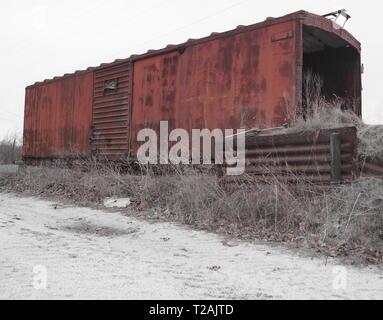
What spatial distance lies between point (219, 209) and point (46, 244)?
2469 mm

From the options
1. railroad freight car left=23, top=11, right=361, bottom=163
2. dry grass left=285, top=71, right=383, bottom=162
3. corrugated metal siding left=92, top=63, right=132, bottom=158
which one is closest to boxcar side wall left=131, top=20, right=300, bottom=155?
railroad freight car left=23, top=11, right=361, bottom=163

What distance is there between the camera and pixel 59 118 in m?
11.3

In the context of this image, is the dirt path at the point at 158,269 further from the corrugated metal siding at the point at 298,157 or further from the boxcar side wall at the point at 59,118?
the boxcar side wall at the point at 59,118

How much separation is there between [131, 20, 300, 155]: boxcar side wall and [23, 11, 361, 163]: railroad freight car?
2cm

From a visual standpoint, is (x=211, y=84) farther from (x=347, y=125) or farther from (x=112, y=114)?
(x=112, y=114)

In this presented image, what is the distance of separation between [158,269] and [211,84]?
448 centimetres

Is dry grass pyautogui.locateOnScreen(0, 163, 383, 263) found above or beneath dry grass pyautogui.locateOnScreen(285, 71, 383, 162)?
beneath

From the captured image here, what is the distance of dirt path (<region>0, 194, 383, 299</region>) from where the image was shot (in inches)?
116

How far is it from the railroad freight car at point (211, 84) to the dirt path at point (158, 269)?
2.61m

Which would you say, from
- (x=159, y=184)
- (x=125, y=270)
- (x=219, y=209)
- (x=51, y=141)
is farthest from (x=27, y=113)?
(x=125, y=270)

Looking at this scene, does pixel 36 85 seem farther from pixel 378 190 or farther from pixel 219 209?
pixel 378 190

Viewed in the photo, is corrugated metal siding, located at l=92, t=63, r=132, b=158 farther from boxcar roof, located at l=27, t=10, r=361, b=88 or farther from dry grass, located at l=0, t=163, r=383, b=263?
dry grass, located at l=0, t=163, r=383, b=263

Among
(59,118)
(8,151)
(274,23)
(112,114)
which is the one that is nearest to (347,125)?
(274,23)
